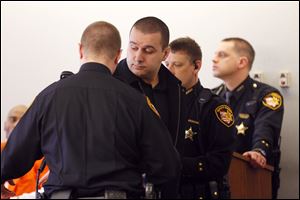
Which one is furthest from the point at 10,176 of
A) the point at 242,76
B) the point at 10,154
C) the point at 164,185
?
the point at 242,76

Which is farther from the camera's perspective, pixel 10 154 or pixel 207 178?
pixel 207 178

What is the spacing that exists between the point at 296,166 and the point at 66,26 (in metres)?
2.33

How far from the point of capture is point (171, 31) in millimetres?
4941

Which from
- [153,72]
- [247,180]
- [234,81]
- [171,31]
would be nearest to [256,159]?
[247,180]

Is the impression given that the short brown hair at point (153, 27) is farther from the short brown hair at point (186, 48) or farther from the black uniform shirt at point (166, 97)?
the short brown hair at point (186, 48)

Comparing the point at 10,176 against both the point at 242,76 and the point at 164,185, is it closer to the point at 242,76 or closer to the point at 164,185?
the point at 164,185

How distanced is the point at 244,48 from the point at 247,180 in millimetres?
1299

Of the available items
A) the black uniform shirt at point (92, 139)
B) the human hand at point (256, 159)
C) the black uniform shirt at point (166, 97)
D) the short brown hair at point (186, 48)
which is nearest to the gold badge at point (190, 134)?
the black uniform shirt at point (166, 97)

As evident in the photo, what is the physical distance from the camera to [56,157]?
7.13ft

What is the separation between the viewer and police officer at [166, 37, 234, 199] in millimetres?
2848

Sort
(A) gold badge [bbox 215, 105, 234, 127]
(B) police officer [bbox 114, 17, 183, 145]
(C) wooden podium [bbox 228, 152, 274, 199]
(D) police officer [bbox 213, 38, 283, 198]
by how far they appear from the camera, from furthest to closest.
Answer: (D) police officer [bbox 213, 38, 283, 198], (C) wooden podium [bbox 228, 152, 274, 199], (A) gold badge [bbox 215, 105, 234, 127], (B) police officer [bbox 114, 17, 183, 145]

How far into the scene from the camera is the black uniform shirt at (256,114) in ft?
13.6

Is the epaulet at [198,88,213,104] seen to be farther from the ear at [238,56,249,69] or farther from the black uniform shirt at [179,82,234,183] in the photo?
the ear at [238,56,249,69]

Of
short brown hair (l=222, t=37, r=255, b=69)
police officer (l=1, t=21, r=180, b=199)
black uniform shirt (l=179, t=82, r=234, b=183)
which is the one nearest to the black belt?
police officer (l=1, t=21, r=180, b=199)
